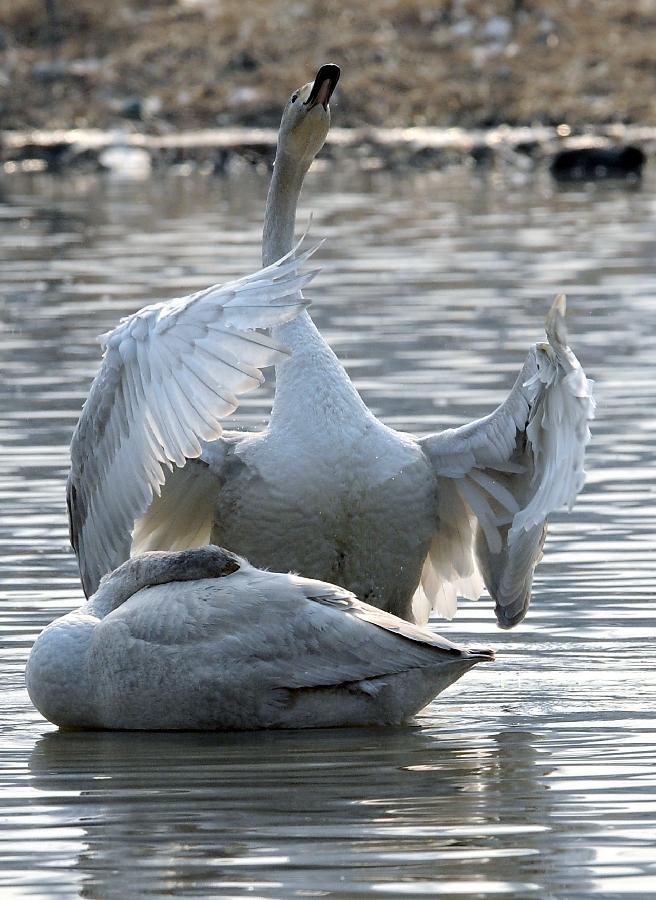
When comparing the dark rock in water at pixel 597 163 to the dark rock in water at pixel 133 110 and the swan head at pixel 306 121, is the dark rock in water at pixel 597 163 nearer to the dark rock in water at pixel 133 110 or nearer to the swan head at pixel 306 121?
the dark rock in water at pixel 133 110

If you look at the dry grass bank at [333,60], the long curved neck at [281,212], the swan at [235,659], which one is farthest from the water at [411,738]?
the dry grass bank at [333,60]

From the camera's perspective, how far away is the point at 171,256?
21828 mm

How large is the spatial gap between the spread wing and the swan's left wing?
0.90 m

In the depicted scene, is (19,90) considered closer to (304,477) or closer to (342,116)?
(342,116)

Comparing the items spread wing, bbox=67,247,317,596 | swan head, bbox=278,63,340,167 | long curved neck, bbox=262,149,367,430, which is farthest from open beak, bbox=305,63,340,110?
spread wing, bbox=67,247,317,596

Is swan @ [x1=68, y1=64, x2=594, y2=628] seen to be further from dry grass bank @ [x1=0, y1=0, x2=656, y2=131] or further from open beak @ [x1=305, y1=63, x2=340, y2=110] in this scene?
dry grass bank @ [x1=0, y1=0, x2=656, y2=131]

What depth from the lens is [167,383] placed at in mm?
7043

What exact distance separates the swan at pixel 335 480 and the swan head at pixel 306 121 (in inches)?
8.2

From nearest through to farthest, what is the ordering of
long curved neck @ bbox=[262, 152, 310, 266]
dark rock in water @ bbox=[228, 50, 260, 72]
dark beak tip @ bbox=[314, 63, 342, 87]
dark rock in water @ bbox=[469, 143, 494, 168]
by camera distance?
dark beak tip @ bbox=[314, 63, 342, 87] → long curved neck @ bbox=[262, 152, 310, 266] → dark rock in water @ bbox=[469, 143, 494, 168] → dark rock in water @ bbox=[228, 50, 260, 72]

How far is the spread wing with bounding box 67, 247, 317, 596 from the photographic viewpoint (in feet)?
22.6

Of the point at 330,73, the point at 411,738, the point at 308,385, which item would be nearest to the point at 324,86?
the point at 330,73

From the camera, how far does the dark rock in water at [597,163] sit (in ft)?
106

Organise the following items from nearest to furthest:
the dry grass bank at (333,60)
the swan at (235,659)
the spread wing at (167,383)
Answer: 1. the spread wing at (167,383)
2. the swan at (235,659)
3. the dry grass bank at (333,60)

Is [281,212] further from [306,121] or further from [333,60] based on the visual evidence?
[333,60]
